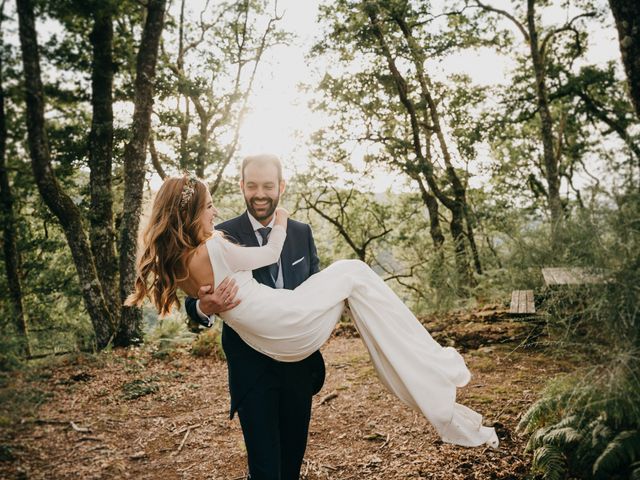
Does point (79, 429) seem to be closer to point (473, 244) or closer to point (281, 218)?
point (281, 218)

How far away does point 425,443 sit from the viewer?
4414 millimetres

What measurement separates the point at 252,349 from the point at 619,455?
252cm

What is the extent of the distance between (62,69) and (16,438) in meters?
Result: 8.62

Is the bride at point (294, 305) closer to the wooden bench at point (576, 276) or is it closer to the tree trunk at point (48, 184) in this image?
the wooden bench at point (576, 276)

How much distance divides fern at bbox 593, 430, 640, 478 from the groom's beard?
280 centimetres

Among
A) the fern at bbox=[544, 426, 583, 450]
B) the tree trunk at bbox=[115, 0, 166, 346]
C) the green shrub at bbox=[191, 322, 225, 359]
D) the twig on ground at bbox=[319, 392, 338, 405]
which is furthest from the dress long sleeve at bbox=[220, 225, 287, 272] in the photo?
the tree trunk at bbox=[115, 0, 166, 346]

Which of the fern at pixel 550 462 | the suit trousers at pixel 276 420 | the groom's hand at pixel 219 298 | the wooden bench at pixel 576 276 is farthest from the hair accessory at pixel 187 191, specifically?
the wooden bench at pixel 576 276

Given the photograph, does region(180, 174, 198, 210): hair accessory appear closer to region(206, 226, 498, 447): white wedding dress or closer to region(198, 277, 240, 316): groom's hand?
region(206, 226, 498, 447): white wedding dress

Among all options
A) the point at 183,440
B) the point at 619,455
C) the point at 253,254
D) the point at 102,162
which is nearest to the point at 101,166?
the point at 102,162

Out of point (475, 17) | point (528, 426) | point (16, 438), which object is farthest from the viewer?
point (475, 17)

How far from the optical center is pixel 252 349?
3045 millimetres

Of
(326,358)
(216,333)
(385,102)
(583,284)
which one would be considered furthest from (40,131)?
(385,102)

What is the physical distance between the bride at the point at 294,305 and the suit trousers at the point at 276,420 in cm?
23

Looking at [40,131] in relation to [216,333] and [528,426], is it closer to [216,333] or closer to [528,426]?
[216,333]
